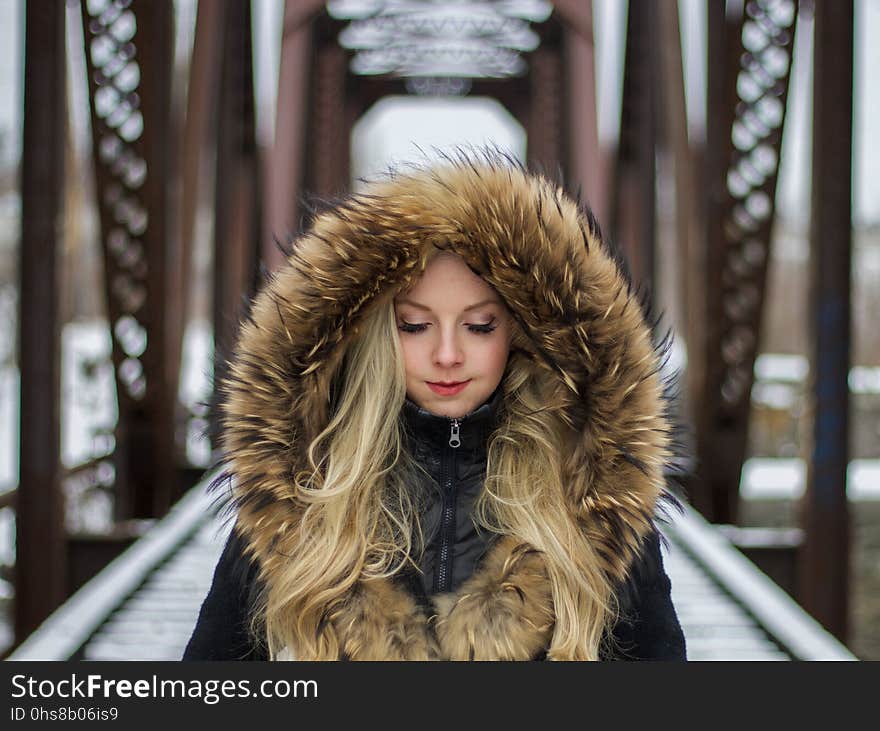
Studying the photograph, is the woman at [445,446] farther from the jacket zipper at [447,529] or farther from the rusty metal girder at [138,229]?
the rusty metal girder at [138,229]

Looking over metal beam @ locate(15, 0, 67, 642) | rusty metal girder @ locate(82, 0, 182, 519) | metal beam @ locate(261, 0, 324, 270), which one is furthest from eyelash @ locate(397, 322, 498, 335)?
metal beam @ locate(261, 0, 324, 270)

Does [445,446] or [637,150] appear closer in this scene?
[445,446]

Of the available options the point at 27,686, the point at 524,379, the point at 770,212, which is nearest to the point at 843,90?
the point at 770,212

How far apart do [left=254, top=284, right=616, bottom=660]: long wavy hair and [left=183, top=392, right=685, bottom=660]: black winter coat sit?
0.09 ft

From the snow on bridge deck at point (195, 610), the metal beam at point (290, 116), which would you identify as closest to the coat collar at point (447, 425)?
the snow on bridge deck at point (195, 610)

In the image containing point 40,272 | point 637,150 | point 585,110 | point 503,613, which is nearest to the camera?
point 503,613

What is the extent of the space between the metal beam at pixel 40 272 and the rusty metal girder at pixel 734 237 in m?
A: 3.12

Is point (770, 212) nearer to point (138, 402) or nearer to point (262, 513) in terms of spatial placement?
point (138, 402)

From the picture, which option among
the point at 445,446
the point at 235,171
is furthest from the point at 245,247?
the point at 445,446

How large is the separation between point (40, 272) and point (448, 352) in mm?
2909

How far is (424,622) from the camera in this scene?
1.80 m

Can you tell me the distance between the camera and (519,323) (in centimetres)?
186

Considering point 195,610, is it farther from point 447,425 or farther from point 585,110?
point 585,110

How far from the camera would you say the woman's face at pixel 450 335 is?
181cm
